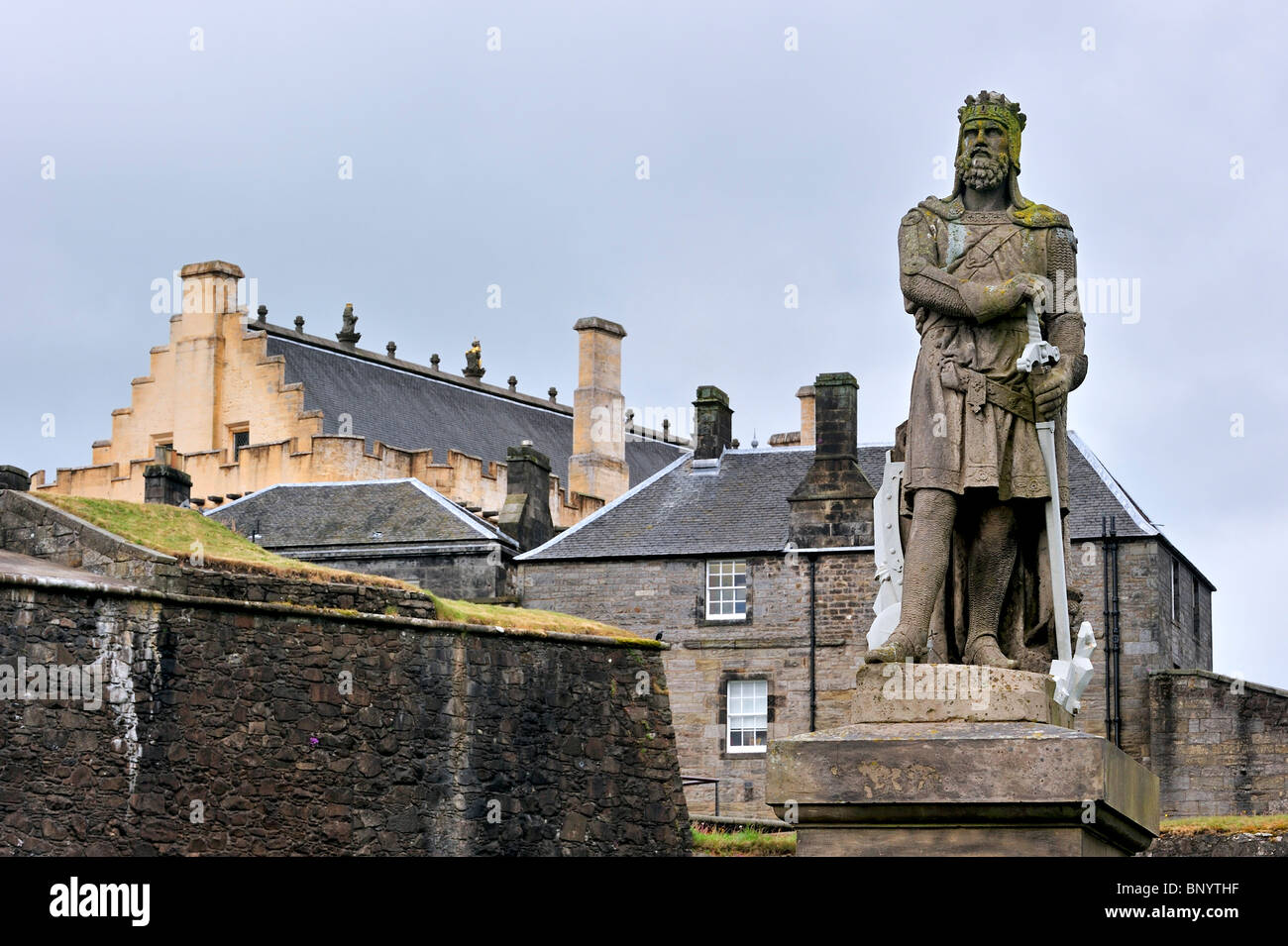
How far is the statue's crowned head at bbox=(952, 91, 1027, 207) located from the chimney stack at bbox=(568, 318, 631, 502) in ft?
140

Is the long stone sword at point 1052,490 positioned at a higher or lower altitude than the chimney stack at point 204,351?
lower

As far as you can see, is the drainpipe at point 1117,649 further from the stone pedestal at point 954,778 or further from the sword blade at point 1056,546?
the stone pedestal at point 954,778

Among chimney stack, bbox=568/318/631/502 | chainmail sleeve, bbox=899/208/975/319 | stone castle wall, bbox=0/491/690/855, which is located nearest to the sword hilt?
chainmail sleeve, bbox=899/208/975/319

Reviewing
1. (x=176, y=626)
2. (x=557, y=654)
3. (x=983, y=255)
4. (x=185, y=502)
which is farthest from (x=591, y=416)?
(x=983, y=255)

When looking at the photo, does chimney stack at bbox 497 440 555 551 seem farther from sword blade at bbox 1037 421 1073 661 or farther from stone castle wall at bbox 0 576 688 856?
sword blade at bbox 1037 421 1073 661

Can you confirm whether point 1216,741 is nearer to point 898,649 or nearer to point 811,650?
point 811,650

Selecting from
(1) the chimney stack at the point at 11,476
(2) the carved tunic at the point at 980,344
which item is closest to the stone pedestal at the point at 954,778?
Result: (2) the carved tunic at the point at 980,344

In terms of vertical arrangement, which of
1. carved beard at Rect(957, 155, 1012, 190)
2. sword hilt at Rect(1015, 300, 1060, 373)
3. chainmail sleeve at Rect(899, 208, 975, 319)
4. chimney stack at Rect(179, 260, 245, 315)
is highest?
chimney stack at Rect(179, 260, 245, 315)

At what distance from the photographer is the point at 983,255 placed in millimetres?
9133

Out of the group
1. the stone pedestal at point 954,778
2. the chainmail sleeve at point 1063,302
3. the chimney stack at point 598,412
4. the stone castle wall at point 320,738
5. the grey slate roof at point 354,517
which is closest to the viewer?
the stone pedestal at point 954,778

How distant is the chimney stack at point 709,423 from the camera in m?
40.6

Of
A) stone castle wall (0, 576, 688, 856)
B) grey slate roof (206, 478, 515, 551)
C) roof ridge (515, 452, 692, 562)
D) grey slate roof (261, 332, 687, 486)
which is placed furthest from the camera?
grey slate roof (261, 332, 687, 486)

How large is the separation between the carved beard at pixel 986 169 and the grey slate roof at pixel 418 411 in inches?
A: 1719

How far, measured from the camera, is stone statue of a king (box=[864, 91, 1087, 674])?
887cm
